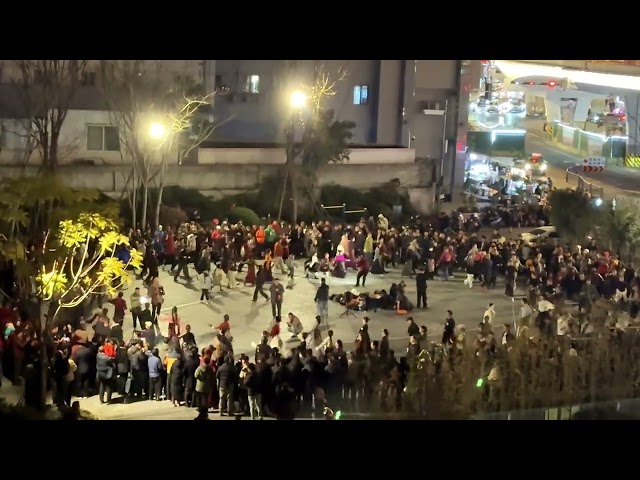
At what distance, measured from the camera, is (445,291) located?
8633 mm

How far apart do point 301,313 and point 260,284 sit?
0.44 m

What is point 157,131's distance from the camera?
8.55 metres

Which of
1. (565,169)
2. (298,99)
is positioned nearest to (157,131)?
(298,99)

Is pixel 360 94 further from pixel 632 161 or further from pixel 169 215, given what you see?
pixel 632 161

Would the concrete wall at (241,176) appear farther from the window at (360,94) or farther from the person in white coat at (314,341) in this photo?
the person in white coat at (314,341)

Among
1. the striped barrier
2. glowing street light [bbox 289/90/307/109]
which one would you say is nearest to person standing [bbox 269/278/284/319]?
glowing street light [bbox 289/90/307/109]

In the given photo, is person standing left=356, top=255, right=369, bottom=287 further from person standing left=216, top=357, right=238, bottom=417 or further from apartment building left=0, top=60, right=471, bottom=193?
person standing left=216, top=357, right=238, bottom=417

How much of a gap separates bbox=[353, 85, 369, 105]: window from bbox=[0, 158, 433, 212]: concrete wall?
0.54m

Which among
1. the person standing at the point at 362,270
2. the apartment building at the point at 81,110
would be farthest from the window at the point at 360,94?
the person standing at the point at 362,270

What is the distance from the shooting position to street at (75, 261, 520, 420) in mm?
8367
